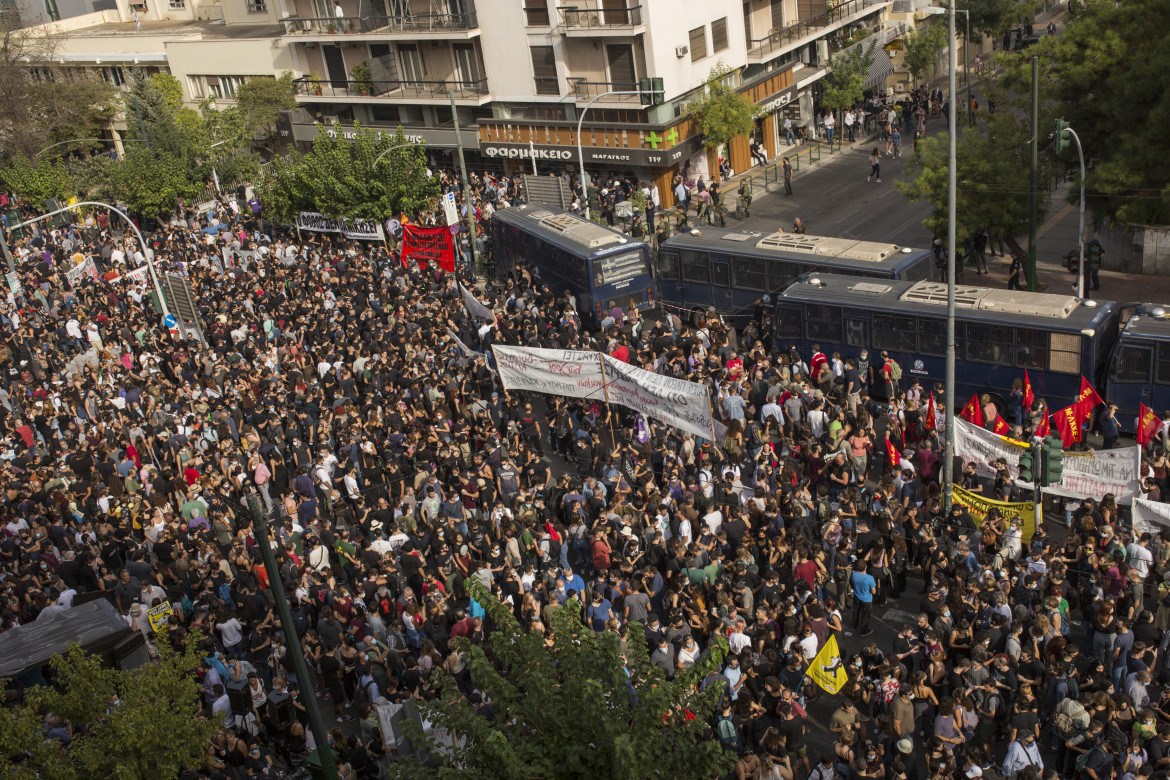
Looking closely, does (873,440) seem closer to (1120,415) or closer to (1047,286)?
(1120,415)

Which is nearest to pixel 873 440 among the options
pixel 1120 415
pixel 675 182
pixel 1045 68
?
pixel 1120 415

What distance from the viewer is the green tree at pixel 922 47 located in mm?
48531

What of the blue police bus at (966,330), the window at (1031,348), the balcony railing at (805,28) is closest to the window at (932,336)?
the blue police bus at (966,330)

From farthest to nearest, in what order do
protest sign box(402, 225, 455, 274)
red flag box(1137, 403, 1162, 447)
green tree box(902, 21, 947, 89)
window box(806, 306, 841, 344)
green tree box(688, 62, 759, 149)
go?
1. green tree box(902, 21, 947, 89)
2. green tree box(688, 62, 759, 149)
3. protest sign box(402, 225, 455, 274)
4. window box(806, 306, 841, 344)
5. red flag box(1137, 403, 1162, 447)

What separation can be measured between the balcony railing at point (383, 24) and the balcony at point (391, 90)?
2332mm

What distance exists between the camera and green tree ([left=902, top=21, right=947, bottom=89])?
4853cm

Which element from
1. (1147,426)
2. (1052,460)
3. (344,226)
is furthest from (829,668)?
(344,226)

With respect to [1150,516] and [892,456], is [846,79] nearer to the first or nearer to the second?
[892,456]

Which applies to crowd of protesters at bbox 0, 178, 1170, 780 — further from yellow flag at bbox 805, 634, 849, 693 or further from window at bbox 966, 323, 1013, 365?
window at bbox 966, 323, 1013, 365

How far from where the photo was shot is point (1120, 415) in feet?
65.3

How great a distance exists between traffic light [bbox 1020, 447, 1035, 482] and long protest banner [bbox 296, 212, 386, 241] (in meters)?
26.7

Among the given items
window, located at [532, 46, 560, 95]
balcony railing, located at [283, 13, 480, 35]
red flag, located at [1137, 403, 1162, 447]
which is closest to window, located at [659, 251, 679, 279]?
red flag, located at [1137, 403, 1162, 447]

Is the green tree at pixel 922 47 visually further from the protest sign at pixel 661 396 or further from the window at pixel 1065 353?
the protest sign at pixel 661 396

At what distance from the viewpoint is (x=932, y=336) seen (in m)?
22.1
